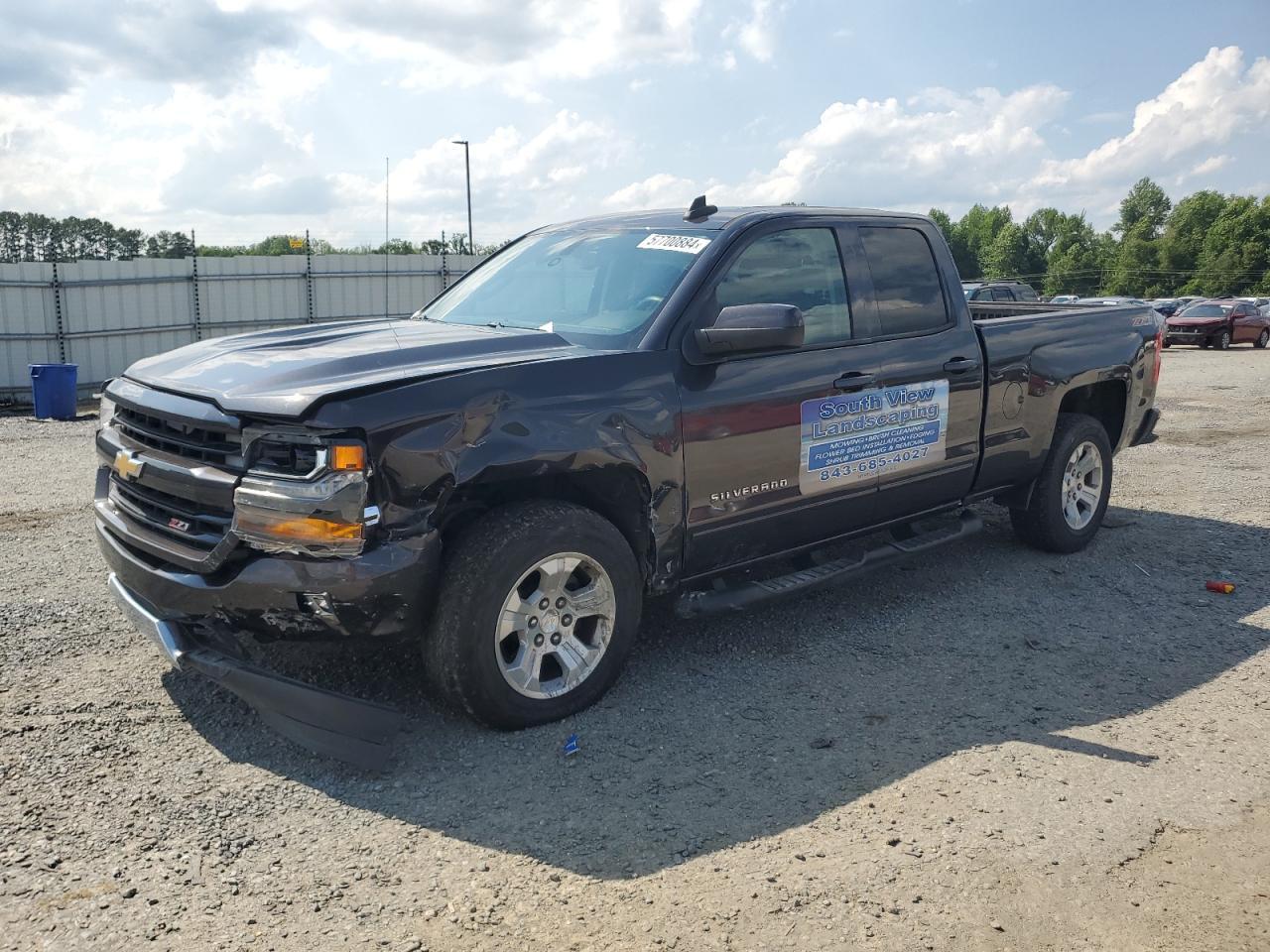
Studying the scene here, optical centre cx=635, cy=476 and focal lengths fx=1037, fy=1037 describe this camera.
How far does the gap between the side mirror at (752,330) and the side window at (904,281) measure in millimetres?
1064

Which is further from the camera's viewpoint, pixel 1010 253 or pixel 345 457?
pixel 1010 253

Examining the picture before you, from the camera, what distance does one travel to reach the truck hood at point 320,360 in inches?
135

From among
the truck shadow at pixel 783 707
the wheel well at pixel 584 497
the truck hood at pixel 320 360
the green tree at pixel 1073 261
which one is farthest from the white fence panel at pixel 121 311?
the green tree at pixel 1073 261

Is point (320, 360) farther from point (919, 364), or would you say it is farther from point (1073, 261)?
point (1073, 261)

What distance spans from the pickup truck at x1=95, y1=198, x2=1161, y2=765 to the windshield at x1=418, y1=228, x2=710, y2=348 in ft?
0.06

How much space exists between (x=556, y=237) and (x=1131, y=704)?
3375mm

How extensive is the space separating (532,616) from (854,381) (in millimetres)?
1920

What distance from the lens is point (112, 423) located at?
13.6 ft

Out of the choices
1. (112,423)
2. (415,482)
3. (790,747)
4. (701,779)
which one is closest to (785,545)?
(790,747)

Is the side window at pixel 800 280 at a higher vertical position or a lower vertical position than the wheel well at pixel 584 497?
higher

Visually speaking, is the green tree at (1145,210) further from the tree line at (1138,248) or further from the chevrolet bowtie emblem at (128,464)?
the chevrolet bowtie emblem at (128,464)

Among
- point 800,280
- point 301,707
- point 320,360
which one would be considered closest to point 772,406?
point 800,280

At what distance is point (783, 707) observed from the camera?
414 centimetres

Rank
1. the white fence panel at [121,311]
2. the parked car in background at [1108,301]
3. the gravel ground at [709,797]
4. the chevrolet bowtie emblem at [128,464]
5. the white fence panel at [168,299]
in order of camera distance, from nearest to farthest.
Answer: the gravel ground at [709,797]
the chevrolet bowtie emblem at [128,464]
the parked car in background at [1108,301]
the white fence panel at [168,299]
the white fence panel at [121,311]
